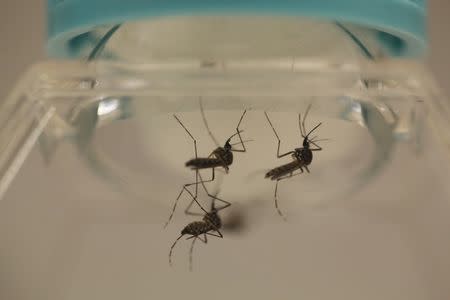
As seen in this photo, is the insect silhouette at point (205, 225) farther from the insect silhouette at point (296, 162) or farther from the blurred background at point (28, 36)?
the blurred background at point (28, 36)

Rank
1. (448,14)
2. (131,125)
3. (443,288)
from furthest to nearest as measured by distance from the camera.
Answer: (448,14) < (443,288) < (131,125)

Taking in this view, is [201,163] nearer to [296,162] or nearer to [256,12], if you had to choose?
[296,162]

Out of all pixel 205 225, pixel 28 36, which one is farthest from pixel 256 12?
pixel 28 36

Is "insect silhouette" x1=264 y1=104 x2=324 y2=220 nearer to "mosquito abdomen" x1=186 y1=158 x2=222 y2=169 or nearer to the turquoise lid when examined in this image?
"mosquito abdomen" x1=186 y1=158 x2=222 y2=169

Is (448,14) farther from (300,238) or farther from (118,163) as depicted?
(118,163)

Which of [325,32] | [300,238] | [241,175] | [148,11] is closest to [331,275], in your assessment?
[300,238]

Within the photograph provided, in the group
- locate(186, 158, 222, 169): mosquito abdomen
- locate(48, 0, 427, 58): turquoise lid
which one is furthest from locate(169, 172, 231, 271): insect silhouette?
locate(48, 0, 427, 58): turquoise lid
